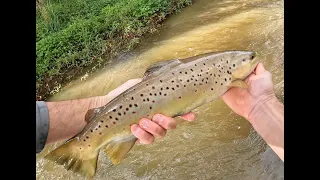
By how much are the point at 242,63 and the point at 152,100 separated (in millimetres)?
270

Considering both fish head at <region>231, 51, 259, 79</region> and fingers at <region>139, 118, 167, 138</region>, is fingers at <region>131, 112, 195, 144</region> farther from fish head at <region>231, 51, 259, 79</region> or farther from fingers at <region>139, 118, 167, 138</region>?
fish head at <region>231, 51, 259, 79</region>

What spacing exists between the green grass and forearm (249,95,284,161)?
58.9 inches

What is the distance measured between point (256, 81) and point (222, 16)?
1.77 metres

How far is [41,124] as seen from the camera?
1.09 m

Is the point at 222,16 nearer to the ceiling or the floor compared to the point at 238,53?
nearer to the floor

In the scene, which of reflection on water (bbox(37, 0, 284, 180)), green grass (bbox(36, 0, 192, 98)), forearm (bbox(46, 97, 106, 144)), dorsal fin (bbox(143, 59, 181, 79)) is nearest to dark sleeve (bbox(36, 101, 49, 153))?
forearm (bbox(46, 97, 106, 144))

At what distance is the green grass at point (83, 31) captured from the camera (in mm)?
2334

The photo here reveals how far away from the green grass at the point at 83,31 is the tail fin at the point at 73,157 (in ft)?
4.44

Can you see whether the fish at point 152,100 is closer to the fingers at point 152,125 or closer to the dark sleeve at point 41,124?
the fingers at point 152,125

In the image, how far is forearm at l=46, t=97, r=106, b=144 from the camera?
3.81 ft

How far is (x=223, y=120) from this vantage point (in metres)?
1.91
